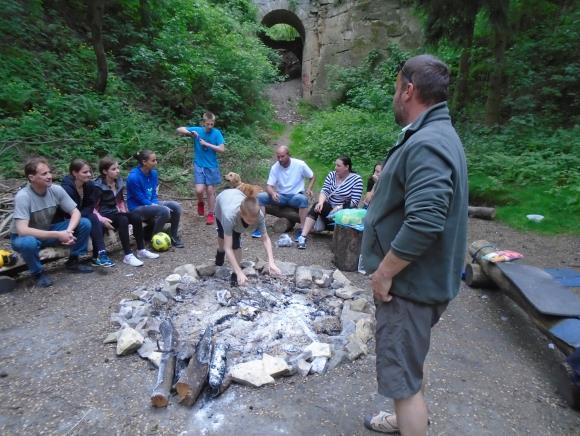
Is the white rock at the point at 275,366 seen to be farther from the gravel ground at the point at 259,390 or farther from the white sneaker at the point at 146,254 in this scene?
the white sneaker at the point at 146,254

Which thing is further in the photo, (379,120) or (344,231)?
(379,120)

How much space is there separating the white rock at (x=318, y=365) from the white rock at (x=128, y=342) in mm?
1274

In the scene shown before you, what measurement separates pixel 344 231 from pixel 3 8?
8290 millimetres

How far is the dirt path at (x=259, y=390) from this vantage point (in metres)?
2.34

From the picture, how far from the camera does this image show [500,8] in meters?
8.12

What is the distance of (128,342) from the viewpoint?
2914 mm

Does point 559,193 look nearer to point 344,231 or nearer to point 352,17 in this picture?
point 344,231

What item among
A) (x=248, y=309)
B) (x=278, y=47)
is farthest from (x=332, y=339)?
(x=278, y=47)

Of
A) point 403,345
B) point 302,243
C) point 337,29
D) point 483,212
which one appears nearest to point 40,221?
point 302,243

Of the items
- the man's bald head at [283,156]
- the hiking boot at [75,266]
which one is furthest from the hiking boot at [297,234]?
the hiking boot at [75,266]

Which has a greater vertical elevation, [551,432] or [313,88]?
[313,88]

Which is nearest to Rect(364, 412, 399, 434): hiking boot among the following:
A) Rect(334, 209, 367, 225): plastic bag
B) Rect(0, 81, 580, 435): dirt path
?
Rect(0, 81, 580, 435): dirt path

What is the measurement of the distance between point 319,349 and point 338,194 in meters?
2.95

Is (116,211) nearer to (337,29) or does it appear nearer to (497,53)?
(497,53)
